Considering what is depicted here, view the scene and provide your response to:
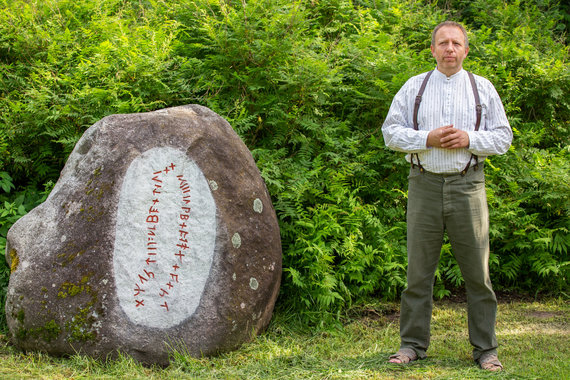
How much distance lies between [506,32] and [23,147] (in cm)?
678

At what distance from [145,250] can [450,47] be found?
2757 millimetres

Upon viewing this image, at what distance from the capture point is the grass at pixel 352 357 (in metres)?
3.94

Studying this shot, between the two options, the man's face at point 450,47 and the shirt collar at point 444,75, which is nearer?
the man's face at point 450,47

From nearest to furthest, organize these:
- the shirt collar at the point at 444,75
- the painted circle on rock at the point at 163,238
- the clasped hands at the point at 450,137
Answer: the clasped hands at the point at 450,137 → the shirt collar at the point at 444,75 → the painted circle on rock at the point at 163,238

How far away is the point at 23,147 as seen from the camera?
5883mm

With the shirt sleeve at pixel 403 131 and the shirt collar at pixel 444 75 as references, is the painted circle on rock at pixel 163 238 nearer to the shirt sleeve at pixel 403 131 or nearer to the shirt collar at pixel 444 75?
the shirt sleeve at pixel 403 131

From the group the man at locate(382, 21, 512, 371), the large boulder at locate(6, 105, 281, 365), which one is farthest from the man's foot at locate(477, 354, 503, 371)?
the large boulder at locate(6, 105, 281, 365)

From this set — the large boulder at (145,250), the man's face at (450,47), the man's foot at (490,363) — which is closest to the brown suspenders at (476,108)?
the man's face at (450,47)

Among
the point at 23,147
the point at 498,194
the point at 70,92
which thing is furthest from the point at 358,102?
the point at 23,147

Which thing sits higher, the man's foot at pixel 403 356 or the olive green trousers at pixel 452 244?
the olive green trousers at pixel 452 244

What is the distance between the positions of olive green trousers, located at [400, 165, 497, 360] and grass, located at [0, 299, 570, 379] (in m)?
0.29

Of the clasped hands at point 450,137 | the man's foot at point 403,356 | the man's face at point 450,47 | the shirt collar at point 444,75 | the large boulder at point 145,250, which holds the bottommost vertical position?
the man's foot at point 403,356

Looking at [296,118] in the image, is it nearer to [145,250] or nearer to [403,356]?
[145,250]

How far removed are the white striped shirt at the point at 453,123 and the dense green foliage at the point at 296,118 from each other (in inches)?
59.7
